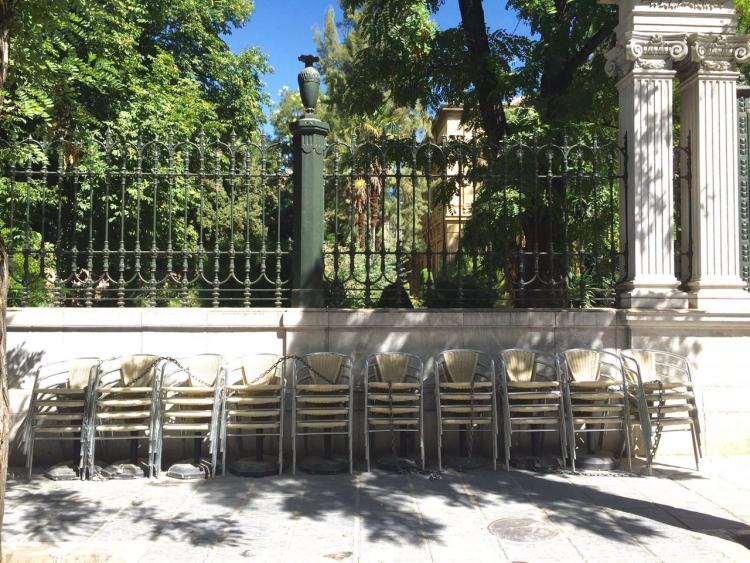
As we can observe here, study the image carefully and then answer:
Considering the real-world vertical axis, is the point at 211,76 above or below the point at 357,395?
above

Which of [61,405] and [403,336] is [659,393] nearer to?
[403,336]

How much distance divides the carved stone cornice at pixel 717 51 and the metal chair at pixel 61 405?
6.80m

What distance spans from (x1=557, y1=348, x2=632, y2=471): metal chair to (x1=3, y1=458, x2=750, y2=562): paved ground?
Answer: 0.50 metres

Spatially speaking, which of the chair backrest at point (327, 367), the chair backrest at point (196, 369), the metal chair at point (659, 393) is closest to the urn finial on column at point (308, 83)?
the chair backrest at point (327, 367)

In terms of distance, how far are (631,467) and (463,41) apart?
22.3 feet

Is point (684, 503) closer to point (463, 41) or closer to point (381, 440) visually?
point (381, 440)

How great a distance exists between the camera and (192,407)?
673 cm

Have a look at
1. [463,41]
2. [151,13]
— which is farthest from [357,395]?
[151,13]

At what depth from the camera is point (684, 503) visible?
213 inches

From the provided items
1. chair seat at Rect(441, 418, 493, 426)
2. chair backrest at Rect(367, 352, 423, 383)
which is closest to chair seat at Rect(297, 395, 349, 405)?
chair backrest at Rect(367, 352, 423, 383)

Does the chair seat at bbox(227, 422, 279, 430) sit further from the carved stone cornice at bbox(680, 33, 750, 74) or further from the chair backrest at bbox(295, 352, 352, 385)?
the carved stone cornice at bbox(680, 33, 750, 74)

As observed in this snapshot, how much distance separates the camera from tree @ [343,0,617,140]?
993cm

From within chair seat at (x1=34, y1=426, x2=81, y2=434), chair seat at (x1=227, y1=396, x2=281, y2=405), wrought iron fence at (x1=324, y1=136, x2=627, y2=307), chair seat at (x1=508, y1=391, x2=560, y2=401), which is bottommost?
chair seat at (x1=34, y1=426, x2=81, y2=434)

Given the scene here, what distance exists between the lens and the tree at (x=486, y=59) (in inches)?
391
